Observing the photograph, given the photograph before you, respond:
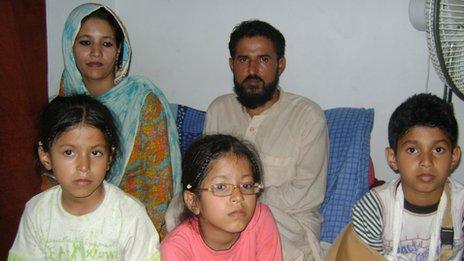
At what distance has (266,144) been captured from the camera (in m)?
2.28

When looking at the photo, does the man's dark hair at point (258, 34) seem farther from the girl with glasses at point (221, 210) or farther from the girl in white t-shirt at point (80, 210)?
the girl in white t-shirt at point (80, 210)

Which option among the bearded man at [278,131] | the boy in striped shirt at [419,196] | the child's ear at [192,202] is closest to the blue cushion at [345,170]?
the bearded man at [278,131]

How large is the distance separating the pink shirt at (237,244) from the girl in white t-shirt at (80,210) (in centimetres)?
9

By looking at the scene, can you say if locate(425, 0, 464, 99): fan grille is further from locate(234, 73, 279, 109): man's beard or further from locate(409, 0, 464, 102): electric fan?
locate(234, 73, 279, 109): man's beard

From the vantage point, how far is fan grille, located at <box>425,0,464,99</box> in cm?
143

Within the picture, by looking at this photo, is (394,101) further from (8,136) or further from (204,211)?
(8,136)

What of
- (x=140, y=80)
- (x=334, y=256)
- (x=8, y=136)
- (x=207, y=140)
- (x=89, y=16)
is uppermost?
(x=89, y=16)

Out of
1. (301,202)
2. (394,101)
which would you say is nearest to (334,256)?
(301,202)

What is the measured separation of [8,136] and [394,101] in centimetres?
217

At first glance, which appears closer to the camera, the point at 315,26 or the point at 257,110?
the point at 257,110

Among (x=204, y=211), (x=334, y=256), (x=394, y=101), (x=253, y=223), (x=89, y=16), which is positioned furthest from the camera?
(x=394, y=101)

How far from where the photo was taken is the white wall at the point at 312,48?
2715 mm

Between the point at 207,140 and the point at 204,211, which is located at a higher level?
the point at 207,140

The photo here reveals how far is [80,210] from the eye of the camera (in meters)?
1.77
